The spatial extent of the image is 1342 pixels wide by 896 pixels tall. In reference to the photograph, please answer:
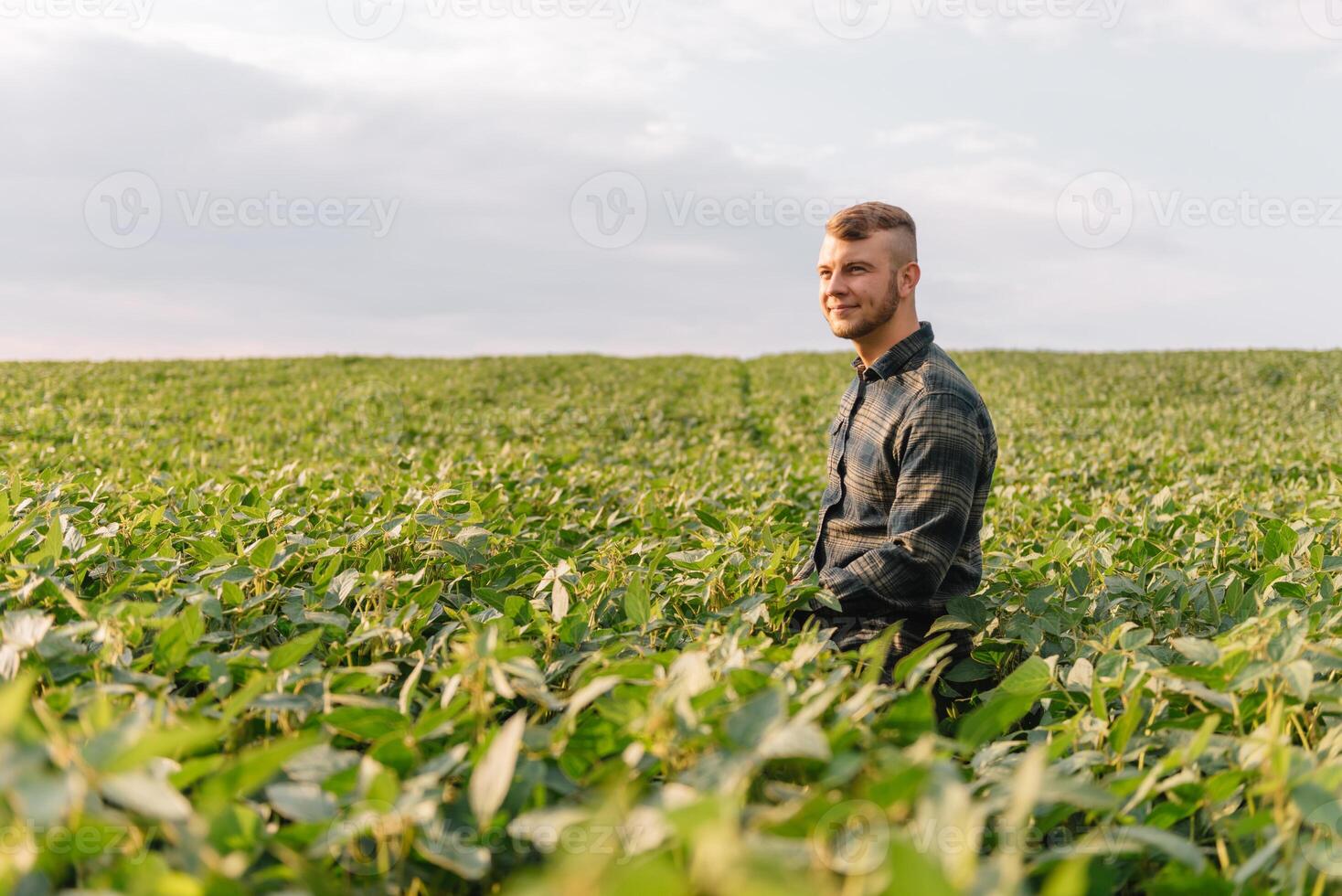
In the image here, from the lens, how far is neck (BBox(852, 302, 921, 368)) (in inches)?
147

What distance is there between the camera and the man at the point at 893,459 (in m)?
3.31

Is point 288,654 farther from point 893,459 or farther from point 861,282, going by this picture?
point 861,282

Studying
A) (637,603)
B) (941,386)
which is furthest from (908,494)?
(637,603)

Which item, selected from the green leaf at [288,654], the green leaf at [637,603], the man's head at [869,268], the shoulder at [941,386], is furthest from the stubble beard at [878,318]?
the green leaf at [288,654]

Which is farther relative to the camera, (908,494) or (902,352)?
(902,352)

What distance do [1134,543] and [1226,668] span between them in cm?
224

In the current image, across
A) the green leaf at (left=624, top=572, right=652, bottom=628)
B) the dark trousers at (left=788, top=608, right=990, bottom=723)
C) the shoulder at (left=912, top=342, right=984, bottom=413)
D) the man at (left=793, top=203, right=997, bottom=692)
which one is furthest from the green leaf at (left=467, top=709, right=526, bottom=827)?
the shoulder at (left=912, top=342, right=984, bottom=413)

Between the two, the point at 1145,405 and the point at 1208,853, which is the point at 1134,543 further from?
the point at 1145,405

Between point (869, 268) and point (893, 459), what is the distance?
2.63 feet

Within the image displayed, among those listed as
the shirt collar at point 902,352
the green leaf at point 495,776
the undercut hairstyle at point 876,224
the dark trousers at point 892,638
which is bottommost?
the dark trousers at point 892,638

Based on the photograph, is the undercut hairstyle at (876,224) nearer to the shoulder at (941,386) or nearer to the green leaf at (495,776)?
the shoulder at (941,386)

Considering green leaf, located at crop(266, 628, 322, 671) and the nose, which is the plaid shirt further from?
green leaf, located at crop(266, 628, 322, 671)

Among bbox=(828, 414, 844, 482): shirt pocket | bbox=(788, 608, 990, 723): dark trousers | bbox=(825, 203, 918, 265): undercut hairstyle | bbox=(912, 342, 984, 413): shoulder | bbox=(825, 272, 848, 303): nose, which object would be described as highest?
bbox=(825, 203, 918, 265): undercut hairstyle

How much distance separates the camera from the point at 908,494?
3377 millimetres
